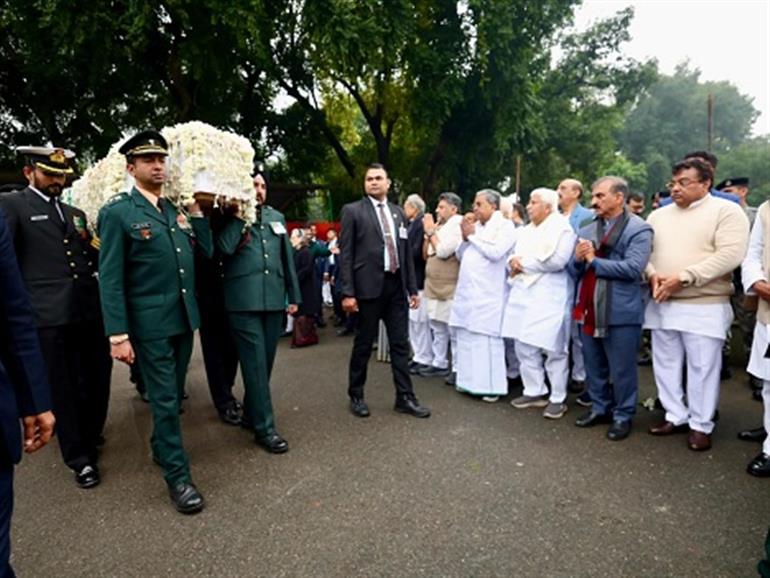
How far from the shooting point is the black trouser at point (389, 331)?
449 cm

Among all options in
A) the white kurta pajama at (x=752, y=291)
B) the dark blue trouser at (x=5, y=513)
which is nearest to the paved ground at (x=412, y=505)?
the white kurta pajama at (x=752, y=291)

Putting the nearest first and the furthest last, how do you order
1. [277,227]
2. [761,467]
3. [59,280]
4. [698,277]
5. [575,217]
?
[761,467] → [59,280] → [698,277] → [277,227] → [575,217]

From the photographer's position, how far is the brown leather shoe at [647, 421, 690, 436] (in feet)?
13.1

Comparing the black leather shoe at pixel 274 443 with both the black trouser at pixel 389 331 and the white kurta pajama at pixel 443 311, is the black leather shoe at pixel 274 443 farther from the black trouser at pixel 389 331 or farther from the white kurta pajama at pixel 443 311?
the white kurta pajama at pixel 443 311

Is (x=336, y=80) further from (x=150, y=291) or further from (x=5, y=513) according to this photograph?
(x=5, y=513)

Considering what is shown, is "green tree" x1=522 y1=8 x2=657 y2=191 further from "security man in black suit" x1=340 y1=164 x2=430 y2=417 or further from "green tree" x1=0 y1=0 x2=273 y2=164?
"security man in black suit" x1=340 y1=164 x2=430 y2=417

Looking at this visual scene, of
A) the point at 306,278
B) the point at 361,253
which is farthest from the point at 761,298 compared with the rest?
the point at 306,278

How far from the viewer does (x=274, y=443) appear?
385 centimetres

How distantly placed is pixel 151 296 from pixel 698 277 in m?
3.67

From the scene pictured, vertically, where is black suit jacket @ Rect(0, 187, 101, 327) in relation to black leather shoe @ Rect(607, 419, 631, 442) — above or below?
above

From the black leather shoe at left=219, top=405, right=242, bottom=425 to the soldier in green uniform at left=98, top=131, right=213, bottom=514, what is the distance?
1390 millimetres

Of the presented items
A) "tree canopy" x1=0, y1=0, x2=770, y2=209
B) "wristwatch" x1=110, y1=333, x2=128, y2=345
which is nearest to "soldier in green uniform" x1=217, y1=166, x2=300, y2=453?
"wristwatch" x1=110, y1=333, x2=128, y2=345

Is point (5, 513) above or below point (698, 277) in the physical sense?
below

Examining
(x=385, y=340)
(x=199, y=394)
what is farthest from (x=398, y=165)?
(x=199, y=394)
